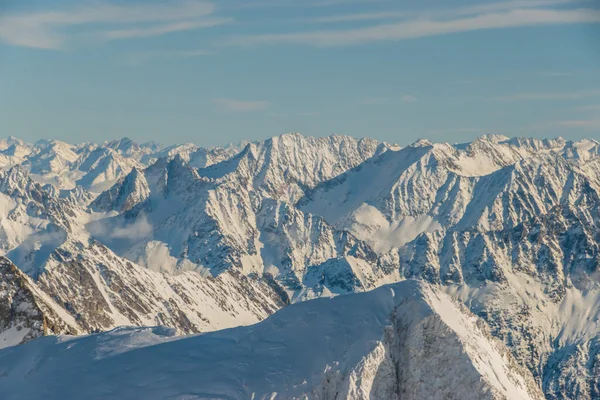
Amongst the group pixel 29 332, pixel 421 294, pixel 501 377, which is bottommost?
pixel 29 332

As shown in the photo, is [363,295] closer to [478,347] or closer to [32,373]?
[478,347]

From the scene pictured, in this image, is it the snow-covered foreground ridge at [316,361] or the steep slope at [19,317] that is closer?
the snow-covered foreground ridge at [316,361]

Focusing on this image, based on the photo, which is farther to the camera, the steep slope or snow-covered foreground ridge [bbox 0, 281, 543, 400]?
the steep slope

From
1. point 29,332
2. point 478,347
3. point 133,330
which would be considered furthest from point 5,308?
point 478,347

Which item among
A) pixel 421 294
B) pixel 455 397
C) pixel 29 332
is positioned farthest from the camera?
pixel 29 332

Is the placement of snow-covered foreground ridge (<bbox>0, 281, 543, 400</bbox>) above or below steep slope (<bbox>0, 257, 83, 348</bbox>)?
above

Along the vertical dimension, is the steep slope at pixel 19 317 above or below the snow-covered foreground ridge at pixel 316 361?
below

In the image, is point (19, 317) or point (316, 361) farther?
point (19, 317)

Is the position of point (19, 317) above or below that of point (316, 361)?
below
